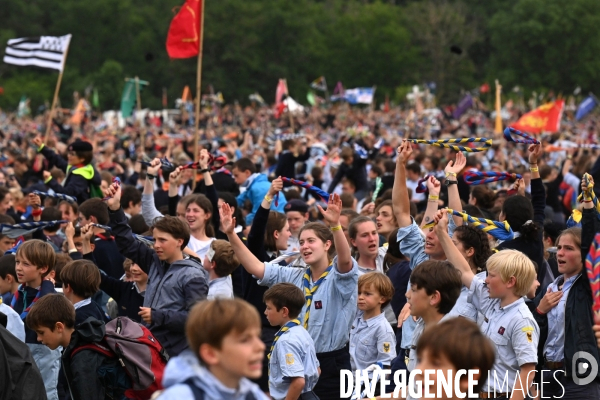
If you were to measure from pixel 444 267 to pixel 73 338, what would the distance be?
241cm

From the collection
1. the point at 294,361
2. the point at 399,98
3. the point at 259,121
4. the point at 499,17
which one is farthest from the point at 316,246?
the point at 499,17

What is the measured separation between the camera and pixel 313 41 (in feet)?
258

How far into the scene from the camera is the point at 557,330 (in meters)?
6.37

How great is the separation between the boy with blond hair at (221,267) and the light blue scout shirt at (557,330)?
98.9 inches

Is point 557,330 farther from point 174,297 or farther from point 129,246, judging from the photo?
point 129,246

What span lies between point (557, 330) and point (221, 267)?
8.88 ft

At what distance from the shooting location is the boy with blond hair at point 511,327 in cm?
576

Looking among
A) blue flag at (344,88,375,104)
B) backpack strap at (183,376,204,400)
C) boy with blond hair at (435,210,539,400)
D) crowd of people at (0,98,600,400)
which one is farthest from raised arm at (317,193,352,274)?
→ blue flag at (344,88,375,104)

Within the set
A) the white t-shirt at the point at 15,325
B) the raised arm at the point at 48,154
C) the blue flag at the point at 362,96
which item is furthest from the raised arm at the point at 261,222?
the blue flag at the point at 362,96

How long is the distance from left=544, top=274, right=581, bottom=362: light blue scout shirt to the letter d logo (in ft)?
0.72

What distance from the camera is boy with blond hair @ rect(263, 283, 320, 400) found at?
239 inches

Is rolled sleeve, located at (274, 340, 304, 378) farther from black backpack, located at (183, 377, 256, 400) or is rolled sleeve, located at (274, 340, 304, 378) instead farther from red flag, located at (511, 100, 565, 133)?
red flag, located at (511, 100, 565, 133)

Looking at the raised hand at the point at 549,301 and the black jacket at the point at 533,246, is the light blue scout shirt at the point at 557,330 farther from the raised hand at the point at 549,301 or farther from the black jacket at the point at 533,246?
the black jacket at the point at 533,246

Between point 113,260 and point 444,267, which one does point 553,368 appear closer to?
point 444,267
